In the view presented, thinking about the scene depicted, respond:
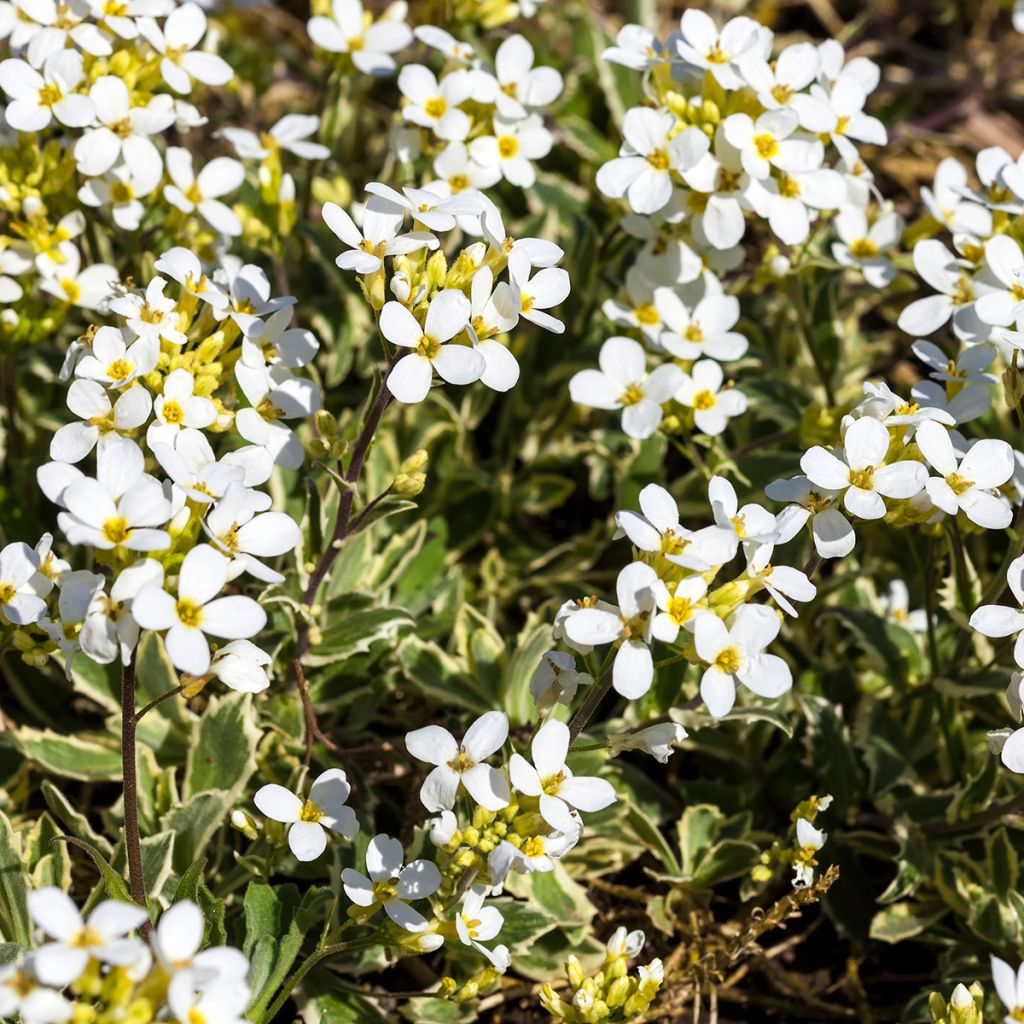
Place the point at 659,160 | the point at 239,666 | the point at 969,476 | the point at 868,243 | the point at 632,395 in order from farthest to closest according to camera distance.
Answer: the point at 868,243
the point at 632,395
the point at 659,160
the point at 969,476
the point at 239,666

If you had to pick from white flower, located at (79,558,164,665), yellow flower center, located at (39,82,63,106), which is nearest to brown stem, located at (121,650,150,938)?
white flower, located at (79,558,164,665)

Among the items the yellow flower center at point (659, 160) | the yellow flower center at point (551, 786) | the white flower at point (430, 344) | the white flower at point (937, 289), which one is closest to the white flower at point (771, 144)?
the yellow flower center at point (659, 160)

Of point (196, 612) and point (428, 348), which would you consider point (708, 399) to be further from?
→ point (196, 612)

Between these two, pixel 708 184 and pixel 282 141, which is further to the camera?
pixel 282 141

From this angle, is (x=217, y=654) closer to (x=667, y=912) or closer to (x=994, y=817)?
(x=667, y=912)

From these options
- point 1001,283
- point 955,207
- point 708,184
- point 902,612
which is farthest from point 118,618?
point 955,207

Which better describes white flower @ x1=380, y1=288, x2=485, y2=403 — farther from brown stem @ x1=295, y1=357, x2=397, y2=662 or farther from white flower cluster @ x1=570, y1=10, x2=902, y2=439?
white flower cluster @ x1=570, y1=10, x2=902, y2=439

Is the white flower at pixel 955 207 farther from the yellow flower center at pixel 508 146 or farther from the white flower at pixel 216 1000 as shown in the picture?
the white flower at pixel 216 1000
